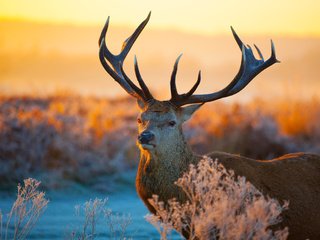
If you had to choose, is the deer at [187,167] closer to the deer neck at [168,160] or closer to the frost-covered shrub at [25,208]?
the deer neck at [168,160]

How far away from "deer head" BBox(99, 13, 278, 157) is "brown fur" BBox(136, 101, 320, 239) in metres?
0.01

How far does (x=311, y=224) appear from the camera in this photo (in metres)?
8.59

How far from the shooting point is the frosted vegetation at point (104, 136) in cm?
1452

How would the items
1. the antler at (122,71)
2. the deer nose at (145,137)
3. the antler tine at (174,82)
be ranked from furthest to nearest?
the antler at (122,71), the antler tine at (174,82), the deer nose at (145,137)

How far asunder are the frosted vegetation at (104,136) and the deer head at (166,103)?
4.89m

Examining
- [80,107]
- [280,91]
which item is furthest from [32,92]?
[280,91]

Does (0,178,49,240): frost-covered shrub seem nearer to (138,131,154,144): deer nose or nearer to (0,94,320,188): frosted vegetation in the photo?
(138,131,154,144): deer nose

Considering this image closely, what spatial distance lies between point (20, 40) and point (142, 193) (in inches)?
1509

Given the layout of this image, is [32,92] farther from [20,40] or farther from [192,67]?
[192,67]

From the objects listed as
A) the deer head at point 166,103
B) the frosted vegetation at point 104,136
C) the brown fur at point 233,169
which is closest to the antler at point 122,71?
the deer head at point 166,103

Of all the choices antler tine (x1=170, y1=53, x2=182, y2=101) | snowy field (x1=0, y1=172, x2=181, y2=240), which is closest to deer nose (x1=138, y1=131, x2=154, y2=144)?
antler tine (x1=170, y1=53, x2=182, y2=101)

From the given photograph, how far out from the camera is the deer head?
340 inches

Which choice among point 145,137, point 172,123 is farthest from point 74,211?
point 145,137

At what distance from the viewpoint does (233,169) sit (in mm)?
8617
